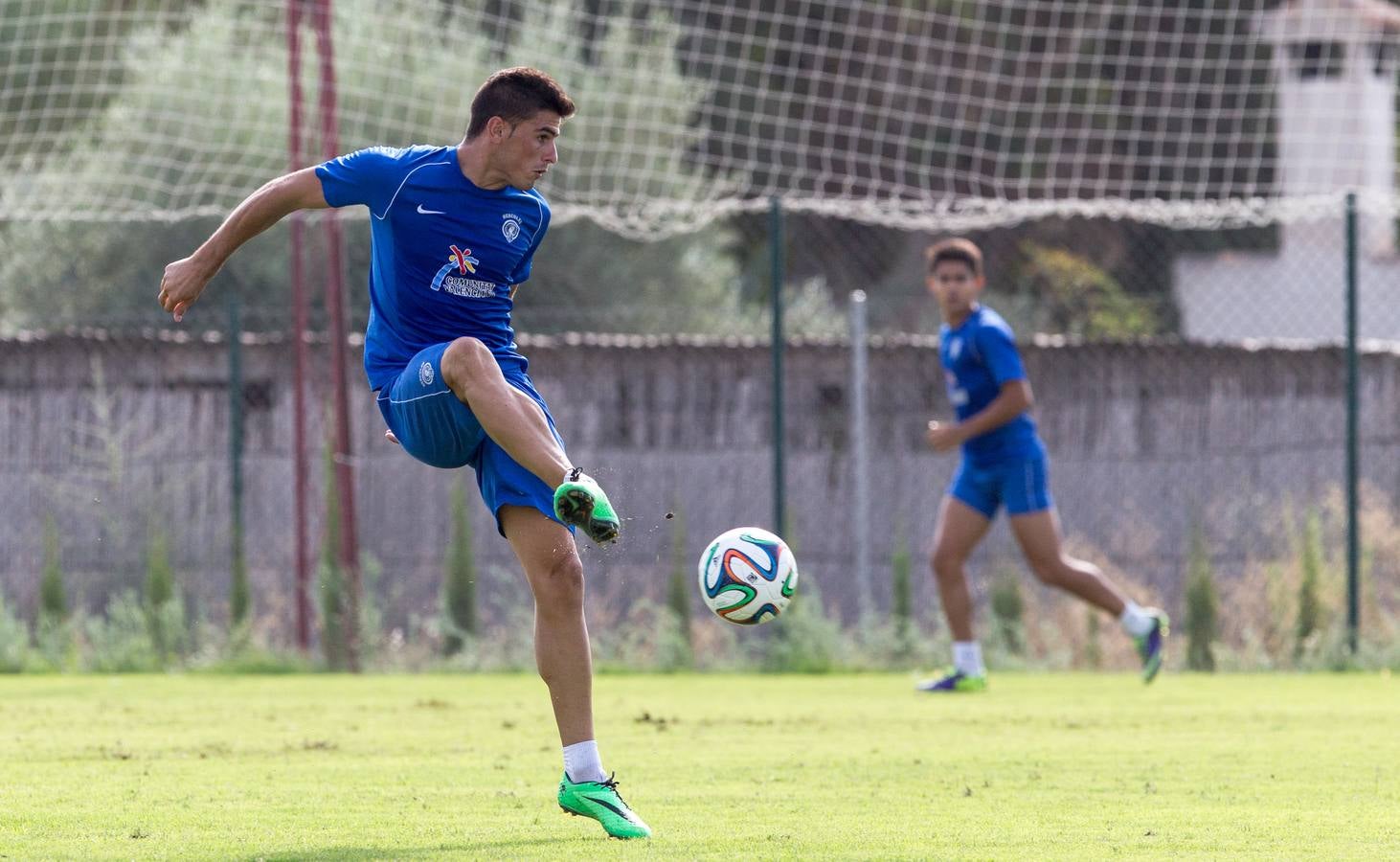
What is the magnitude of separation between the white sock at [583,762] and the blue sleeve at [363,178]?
5.57ft

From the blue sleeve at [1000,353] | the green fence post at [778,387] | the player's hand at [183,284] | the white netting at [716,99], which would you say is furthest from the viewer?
the white netting at [716,99]

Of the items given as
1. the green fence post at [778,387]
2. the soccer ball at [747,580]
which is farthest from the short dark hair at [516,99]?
the green fence post at [778,387]

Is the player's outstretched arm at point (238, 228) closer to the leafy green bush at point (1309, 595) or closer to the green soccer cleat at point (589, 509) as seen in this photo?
the green soccer cleat at point (589, 509)

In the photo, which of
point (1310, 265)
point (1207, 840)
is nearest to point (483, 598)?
point (1207, 840)

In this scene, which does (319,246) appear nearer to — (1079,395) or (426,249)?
(1079,395)

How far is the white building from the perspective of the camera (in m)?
27.7

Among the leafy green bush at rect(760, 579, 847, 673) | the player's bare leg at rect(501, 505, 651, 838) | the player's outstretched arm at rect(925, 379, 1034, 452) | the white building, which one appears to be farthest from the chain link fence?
the white building

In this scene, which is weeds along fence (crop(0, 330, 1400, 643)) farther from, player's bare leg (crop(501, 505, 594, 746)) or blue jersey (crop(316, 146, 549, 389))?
player's bare leg (crop(501, 505, 594, 746))

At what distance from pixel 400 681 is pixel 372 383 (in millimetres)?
5740

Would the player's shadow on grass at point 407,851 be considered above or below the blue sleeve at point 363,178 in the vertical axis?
below

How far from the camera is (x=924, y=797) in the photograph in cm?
609

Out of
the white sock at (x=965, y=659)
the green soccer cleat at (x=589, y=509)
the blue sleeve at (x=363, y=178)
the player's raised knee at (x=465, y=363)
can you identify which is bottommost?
the white sock at (x=965, y=659)

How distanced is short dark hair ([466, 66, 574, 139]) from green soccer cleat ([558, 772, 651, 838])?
6.34 ft

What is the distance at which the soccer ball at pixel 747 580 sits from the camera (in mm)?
6023
